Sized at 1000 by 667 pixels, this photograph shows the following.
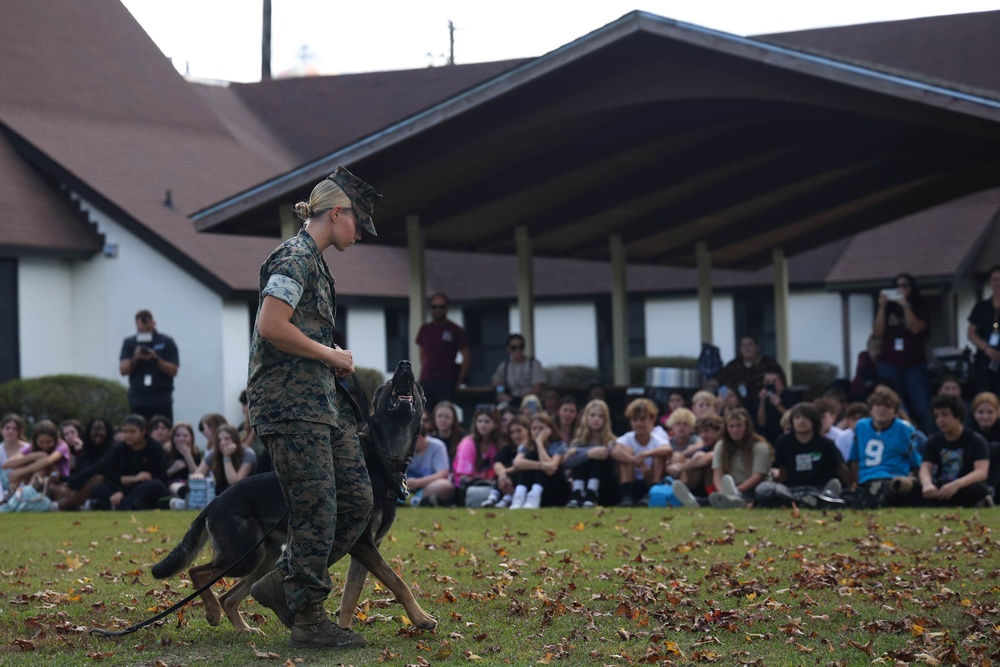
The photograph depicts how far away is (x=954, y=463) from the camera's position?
42.0ft

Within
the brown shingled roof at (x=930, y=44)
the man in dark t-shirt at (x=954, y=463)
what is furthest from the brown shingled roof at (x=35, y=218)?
the man in dark t-shirt at (x=954, y=463)

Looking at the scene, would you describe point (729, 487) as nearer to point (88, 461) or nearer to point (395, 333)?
point (88, 461)

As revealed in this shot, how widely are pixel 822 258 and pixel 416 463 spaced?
1919cm

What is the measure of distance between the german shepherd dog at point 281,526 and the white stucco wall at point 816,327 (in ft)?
85.3

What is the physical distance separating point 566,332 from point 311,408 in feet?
91.2

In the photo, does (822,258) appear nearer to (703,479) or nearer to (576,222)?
(576,222)

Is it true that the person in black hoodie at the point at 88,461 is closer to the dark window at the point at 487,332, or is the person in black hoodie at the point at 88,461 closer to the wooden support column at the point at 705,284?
the wooden support column at the point at 705,284

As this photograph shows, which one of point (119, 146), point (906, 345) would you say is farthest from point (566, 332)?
point (906, 345)

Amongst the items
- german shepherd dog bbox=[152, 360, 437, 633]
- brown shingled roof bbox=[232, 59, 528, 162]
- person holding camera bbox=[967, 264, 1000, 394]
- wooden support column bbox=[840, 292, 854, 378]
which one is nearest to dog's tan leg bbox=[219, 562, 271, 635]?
german shepherd dog bbox=[152, 360, 437, 633]

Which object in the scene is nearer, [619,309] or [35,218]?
[619,309]

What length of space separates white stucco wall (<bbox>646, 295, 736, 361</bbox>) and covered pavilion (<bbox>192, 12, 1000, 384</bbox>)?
26.8ft

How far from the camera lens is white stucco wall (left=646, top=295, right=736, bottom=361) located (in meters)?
33.0

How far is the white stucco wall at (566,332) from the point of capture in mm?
33562

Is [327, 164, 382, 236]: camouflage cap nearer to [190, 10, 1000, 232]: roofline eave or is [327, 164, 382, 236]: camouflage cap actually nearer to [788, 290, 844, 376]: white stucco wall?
[190, 10, 1000, 232]: roofline eave
